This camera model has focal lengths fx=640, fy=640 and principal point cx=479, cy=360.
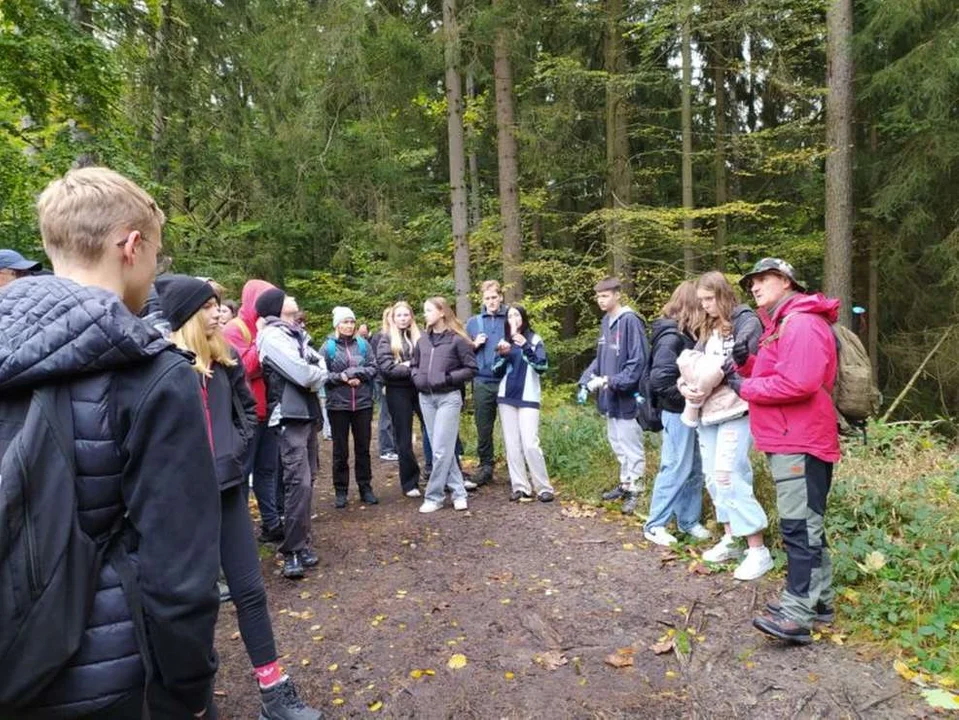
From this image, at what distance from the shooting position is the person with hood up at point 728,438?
4.61 meters

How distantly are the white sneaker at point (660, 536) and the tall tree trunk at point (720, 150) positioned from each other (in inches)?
391

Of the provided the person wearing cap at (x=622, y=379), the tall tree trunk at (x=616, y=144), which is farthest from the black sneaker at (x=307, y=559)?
the tall tree trunk at (x=616, y=144)

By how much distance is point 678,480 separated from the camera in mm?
5426

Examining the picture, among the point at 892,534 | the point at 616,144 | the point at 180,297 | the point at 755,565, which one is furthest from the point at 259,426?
the point at 616,144

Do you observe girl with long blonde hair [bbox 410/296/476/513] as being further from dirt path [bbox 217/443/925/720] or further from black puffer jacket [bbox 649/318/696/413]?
black puffer jacket [bbox 649/318/696/413]

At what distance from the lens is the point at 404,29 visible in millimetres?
9984

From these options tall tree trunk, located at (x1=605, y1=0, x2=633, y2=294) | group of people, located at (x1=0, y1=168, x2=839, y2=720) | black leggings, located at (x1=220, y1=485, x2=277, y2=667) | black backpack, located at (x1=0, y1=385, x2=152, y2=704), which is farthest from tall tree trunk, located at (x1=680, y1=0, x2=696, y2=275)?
black backpack, located at (x1=0, y1=385, x2=152, y2=704)

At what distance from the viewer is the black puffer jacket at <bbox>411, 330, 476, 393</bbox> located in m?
6.49

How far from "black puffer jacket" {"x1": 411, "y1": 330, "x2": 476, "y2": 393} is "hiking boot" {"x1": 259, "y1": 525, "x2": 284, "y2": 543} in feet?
6.39

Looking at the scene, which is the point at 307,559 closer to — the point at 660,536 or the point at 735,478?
the point at 660,536

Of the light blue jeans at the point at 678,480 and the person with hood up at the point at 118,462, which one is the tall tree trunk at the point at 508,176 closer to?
the light blue jeans at the point at 678,480

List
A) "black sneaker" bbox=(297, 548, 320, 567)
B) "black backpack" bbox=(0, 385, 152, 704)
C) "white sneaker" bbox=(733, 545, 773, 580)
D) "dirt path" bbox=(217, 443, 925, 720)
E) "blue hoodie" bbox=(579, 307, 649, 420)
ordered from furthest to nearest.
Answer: "blue hoodie" bbox=(579, 307, 649, 420) → "black sneaker" bbox=(297, 548, 320, 567) → "white sneaker" bbox=(733, 545, 773, 580) → "dirt path" bbox=(217, 443, 925, 720) → "black backpack" bbox=(0, 385, 152, 704)

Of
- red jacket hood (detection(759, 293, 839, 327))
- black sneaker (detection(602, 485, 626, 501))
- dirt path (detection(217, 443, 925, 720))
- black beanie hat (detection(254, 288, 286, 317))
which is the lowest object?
dirt path (detection(217, 443, 925, 720))

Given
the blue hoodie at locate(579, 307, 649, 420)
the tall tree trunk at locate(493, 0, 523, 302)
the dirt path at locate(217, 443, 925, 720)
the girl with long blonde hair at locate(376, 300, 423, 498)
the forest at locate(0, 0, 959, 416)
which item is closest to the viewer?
the dirt path at locate(217, 443, 925, 720)
